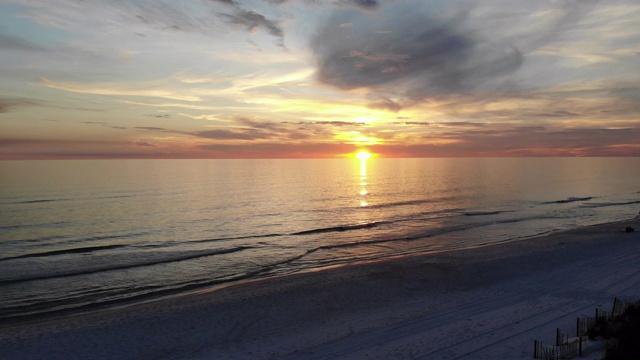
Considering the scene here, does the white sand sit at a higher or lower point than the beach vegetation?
lower

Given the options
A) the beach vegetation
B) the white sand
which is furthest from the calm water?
the beach vegetation

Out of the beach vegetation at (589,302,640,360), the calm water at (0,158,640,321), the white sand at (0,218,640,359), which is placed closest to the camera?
the beach vegetation at (589,302,640,360)

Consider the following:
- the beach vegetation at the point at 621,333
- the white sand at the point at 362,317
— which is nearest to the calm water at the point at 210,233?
the white sand at the point at 362,317

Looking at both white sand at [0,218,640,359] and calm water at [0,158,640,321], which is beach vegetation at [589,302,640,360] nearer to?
white sand at [0,218,640,359]

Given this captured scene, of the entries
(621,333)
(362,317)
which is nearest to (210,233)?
(362,317)

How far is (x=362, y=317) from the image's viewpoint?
21.3 meters

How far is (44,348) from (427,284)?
2132 cm

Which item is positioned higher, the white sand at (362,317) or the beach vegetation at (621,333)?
the beach vegetation at (621,333)

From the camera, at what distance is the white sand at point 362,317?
17.3 m

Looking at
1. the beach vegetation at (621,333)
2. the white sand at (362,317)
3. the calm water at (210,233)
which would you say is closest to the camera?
the beach vegetation at (621,333)

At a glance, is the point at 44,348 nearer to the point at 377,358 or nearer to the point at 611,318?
the point at 377,358

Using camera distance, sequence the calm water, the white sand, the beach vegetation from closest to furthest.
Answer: the beach vegetation → the white sand → the calm water

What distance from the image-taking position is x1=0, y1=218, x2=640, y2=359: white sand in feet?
56.8

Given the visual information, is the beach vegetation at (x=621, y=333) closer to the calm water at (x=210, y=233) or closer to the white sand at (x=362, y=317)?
the white sand at (x=362, y=317)
